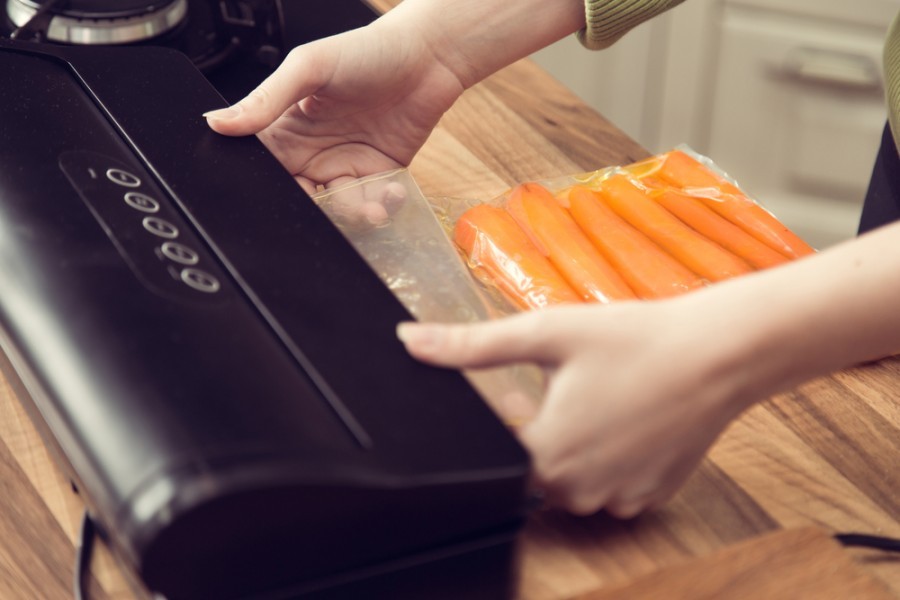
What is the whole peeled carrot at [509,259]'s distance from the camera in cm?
84

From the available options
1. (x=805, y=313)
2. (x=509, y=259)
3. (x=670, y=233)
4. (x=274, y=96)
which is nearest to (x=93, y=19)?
(x=274, y=96)

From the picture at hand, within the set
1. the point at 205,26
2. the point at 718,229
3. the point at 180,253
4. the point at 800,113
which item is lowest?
the point at 800,113

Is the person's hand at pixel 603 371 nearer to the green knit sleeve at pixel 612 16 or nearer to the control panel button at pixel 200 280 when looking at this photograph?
the control panel button at pixel 200 280

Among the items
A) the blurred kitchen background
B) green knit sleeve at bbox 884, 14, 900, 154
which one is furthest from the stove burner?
the blurred kitchen background

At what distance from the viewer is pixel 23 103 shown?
77 cm

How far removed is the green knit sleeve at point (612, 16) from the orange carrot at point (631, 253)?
0.61 feet

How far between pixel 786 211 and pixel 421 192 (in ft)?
4.29

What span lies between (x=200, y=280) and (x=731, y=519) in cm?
36

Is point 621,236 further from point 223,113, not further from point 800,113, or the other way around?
point 800,113

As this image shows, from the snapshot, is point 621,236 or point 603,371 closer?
point 603,371

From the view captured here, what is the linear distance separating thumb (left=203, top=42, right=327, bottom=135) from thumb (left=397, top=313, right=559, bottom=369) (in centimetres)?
28

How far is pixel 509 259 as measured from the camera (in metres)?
0.87

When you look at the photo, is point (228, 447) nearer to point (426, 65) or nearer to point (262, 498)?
point (262, 498)

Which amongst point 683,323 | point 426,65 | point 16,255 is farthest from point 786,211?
point 16,255
